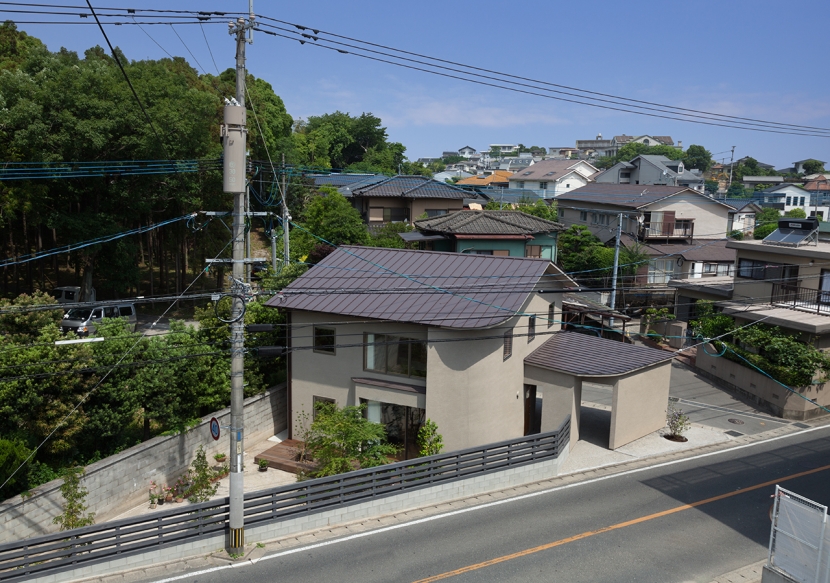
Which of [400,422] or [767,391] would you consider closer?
[400,422]

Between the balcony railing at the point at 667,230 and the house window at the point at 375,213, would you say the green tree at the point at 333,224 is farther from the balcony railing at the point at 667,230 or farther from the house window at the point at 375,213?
the balcony railing at the point at 667,230

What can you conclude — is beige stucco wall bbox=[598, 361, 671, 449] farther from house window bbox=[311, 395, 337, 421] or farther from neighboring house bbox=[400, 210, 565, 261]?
A: neighboring house bbox=[400, 210, 565, 261]

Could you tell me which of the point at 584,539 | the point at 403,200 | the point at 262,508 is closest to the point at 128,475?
the point at 262,508

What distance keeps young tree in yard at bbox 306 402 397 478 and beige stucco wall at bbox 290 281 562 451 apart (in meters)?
1.67

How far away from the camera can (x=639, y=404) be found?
68.2 ft

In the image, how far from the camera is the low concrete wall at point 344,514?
1280cm

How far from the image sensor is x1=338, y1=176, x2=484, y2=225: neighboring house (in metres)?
49.1

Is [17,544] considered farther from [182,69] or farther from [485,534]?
[182,69]

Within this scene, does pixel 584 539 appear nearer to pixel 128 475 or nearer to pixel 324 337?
pixel 324 337

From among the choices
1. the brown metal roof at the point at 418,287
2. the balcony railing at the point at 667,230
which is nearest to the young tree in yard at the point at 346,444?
the brown metal roof at the point at 418,287

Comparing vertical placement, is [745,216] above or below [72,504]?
above

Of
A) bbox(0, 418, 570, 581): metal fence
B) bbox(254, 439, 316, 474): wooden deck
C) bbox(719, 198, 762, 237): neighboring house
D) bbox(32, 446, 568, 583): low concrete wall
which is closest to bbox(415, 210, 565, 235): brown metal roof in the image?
bbox(254, 439, 316, 474): wooden deck

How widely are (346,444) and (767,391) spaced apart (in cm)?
1733

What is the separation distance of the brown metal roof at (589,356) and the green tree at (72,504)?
41.3ft
